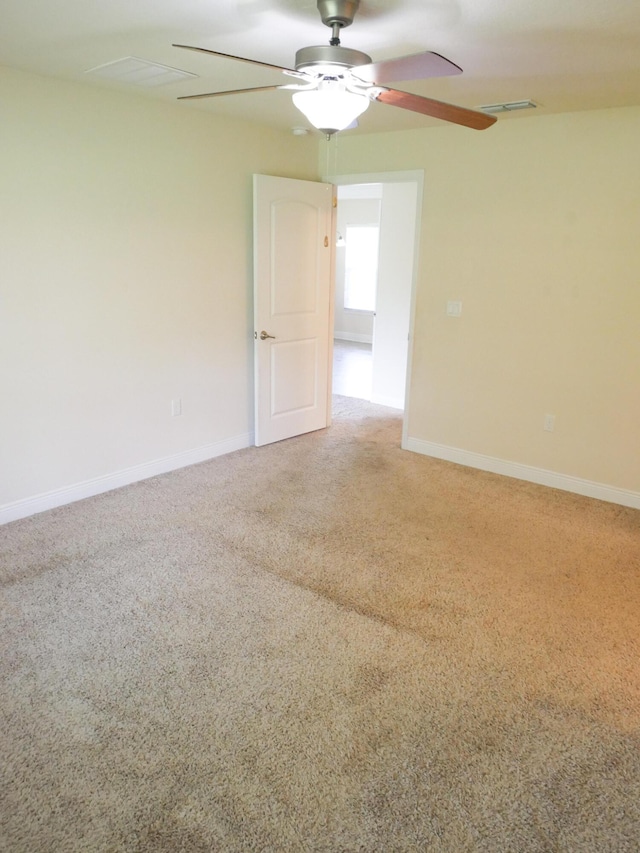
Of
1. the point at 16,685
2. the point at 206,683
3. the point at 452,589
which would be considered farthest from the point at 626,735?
the point at 16,685

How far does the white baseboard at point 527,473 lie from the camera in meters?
4.01

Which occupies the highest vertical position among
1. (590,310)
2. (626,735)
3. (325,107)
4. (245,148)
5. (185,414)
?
(245,148)

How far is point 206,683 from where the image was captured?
227cm

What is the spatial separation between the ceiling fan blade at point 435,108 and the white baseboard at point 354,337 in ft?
26.0

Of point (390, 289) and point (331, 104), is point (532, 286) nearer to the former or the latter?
point (390, 289)

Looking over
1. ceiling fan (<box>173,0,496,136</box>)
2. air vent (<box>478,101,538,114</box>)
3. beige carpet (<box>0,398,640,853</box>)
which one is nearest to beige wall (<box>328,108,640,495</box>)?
air vent (<box>478,101,538,114</box>)

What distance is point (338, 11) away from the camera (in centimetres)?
211

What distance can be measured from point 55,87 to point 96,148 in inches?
14.2

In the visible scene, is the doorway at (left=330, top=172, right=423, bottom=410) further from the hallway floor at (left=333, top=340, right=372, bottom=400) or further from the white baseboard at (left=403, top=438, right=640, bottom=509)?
the white baseboard at (left=403, top=438, right=640, bottom=509)

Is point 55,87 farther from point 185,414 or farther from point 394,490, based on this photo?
point 394,490

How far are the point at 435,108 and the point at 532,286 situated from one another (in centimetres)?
216

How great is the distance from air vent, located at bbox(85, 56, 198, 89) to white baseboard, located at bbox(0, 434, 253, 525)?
238cm

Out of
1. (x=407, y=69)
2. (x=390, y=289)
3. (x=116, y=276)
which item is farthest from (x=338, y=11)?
(x=390, y=289)

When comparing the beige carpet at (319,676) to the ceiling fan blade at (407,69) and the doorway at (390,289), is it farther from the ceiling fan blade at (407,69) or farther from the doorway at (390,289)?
the ceiling fan blade at (407,69)
